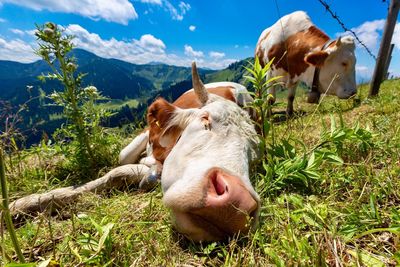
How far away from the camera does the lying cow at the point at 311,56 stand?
829 centimetres

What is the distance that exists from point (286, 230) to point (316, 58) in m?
7.54

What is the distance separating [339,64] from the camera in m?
8.30

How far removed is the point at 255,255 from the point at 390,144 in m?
2.19

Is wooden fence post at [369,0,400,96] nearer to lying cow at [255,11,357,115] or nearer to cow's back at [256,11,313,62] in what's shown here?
lying cow at [255,11,357,115]

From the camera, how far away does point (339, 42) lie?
8180mm

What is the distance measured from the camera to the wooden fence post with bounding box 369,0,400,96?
655 centimetres

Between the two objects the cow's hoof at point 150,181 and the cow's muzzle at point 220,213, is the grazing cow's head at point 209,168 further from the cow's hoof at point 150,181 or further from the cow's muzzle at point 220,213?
the cow's hoof at point 150,181

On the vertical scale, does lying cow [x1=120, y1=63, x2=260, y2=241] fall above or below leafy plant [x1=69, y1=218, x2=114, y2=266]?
above

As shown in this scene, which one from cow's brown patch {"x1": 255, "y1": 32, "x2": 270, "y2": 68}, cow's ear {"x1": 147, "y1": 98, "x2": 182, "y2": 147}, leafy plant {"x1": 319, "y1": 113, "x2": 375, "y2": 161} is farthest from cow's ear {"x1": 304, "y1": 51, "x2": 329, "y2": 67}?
cow's ear {"x1": 147, "y1": 98, "x2": 182, "y2": 147}

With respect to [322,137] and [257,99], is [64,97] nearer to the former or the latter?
[257,99]

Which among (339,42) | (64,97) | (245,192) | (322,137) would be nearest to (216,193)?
(245,192)

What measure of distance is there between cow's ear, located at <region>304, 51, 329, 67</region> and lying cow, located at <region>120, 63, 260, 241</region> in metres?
5.46

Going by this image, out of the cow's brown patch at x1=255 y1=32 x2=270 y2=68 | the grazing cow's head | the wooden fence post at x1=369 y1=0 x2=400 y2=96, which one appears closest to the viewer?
the grazing cow's head

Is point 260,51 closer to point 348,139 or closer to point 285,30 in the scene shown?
point 285,30
